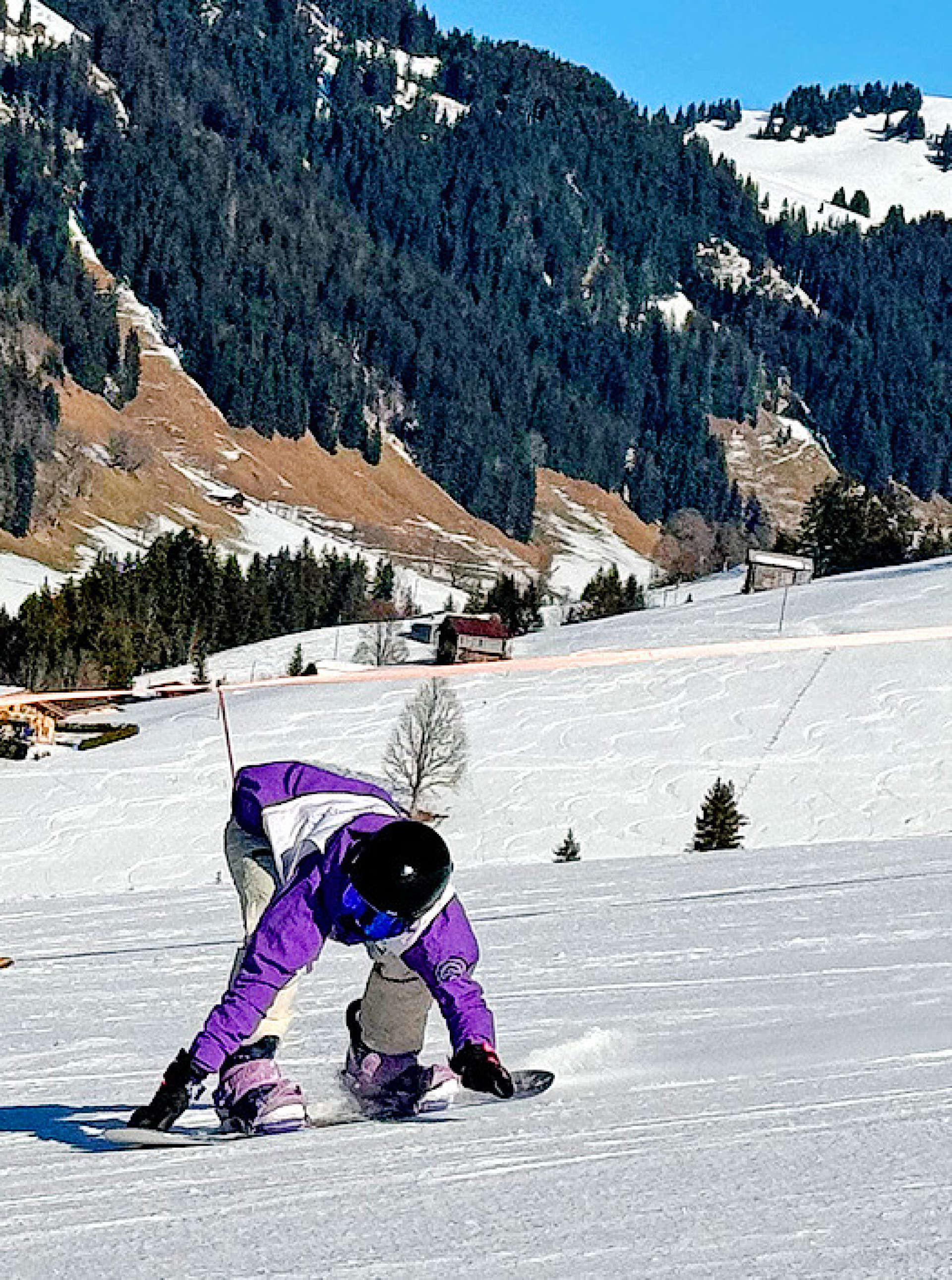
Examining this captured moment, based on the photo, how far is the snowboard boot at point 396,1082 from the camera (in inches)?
193

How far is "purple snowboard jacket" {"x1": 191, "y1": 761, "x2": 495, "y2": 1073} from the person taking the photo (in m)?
4.41

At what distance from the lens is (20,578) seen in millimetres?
145625

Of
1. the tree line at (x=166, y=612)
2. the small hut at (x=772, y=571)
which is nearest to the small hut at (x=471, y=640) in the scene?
the tree line at (x=166, y=612)

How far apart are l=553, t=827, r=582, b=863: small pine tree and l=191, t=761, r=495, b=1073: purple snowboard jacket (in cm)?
3333

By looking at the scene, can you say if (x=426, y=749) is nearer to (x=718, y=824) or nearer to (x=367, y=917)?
(x=718, y=824)

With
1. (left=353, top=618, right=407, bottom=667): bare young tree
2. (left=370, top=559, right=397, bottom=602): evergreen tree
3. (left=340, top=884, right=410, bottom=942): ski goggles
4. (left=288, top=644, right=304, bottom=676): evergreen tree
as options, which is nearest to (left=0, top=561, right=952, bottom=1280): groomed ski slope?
(left=340, top=884, right=410, bottom=942): ski goggles

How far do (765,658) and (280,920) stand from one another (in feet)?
201

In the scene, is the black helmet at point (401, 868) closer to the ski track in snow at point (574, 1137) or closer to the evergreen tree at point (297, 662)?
the ski track in snow at point (574, 1137)

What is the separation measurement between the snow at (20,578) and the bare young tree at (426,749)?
256ft

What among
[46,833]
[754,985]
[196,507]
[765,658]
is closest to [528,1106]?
[754,985]

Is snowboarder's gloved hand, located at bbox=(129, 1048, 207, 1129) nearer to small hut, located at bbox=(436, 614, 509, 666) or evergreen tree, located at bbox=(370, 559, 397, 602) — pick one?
small hut, located at bbox=(436, 614, 509, 666)

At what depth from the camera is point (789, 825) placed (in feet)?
154

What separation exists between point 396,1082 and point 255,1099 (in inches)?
18.6

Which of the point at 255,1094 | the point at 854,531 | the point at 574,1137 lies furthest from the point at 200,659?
the point at 574,1137
